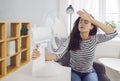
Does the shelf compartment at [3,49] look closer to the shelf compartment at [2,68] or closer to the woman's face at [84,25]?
the shelf compartment at [2,68]

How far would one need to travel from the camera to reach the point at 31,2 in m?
2.73

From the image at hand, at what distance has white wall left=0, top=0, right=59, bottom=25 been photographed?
2.19 metres

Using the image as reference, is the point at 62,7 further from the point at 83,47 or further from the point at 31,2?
the point at 83,47

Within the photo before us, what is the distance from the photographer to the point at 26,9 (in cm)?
259

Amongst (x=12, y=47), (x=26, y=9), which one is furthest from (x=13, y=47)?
(x=26, y=9)

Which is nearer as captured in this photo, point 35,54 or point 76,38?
point 35,54

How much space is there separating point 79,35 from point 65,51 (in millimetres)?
216

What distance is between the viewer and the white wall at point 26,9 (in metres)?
2.19

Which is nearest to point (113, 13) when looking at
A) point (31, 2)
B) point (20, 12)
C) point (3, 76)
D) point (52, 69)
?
point (31, 2)

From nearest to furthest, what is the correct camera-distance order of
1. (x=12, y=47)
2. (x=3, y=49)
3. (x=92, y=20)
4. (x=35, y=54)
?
(x=35, y=54) < (x=3, y=49) < (x=12, y=47) < (x=92, y=20)

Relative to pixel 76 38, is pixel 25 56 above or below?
below

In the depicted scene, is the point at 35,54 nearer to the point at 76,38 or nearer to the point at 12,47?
the point at 12,47

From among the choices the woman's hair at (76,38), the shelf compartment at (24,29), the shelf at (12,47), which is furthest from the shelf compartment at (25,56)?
the woman's hair at (76,38)

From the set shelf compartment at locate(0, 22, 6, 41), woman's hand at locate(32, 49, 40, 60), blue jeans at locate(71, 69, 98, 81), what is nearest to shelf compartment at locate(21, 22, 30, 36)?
shelf compartment at locate(0, 22, 6, 41)
